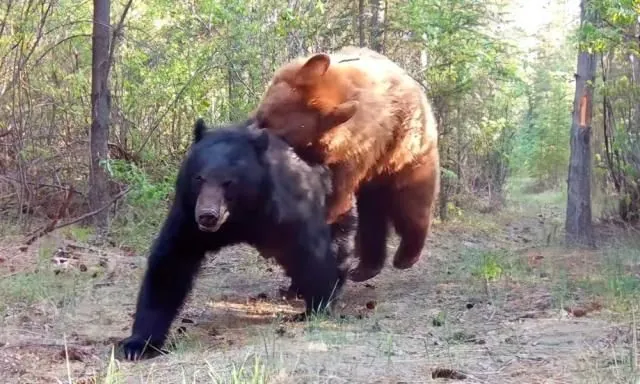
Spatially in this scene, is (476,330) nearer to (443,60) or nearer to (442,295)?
(442,295)

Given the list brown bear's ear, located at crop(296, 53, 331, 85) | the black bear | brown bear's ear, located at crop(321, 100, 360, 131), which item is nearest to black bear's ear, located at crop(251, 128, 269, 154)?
the black bear

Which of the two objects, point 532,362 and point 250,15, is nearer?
point 532,362

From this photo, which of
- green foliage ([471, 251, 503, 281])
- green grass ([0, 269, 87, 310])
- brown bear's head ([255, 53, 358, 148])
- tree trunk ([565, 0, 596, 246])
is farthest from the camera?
tree trunk ([565, 0, 596, 246])

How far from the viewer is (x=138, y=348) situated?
461 cm

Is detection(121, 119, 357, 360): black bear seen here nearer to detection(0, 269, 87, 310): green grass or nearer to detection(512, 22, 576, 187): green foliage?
detection(0, 269, 87, 310): green grass

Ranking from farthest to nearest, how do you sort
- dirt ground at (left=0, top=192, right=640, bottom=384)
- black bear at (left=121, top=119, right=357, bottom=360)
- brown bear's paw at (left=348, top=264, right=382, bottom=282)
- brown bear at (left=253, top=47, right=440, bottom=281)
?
1. brown bear's paw at (left=348, top=264, right=382, bottom=282)
2. brown bear at (left=253, top=47, right=440, bottom=281)
3. black bear at (left=121, top=119, right=357, bottom=360)
4. dirt ground at (left=0, top=192, right=640, bottom=384)

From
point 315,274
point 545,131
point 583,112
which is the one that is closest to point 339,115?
point 315,274

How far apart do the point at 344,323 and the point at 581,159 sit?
680 centimetres

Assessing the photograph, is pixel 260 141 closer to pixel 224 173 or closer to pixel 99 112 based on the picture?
pixel 224 173

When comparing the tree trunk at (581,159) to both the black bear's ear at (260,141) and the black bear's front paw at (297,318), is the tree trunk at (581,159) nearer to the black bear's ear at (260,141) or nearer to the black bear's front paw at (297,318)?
the black bear's front paw at (297,318)

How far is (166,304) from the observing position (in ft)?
16.2

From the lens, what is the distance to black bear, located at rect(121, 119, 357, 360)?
4.84 metres

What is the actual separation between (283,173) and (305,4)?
22.9 feet

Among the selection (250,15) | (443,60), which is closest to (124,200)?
(250,15)
